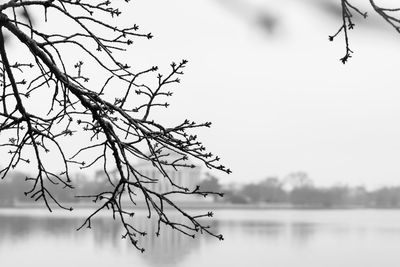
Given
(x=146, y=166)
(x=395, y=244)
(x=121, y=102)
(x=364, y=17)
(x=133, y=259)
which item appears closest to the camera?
(x=364, y=17)

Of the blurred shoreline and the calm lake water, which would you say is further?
the blurred shoreline

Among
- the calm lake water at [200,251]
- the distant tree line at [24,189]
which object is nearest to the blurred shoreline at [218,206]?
the distant tree line at [24,189]

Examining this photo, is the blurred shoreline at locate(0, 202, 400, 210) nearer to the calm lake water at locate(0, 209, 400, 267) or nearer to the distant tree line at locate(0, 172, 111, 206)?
the distant tree line at locate(0, 172, 111, 206)

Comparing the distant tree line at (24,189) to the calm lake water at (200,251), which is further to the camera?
the distant tree line at (24,189)

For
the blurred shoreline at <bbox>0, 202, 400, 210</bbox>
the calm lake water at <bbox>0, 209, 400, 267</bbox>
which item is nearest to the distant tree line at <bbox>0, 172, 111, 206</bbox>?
the blurred shoreline at <bbox>0, 202, 400, 210</bbox>

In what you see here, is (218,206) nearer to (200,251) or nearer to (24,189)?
(24,189)

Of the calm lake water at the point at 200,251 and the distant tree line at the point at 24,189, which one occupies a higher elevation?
the distant tree line at the point at 24,189

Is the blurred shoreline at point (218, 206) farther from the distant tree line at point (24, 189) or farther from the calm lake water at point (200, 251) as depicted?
the calm lake water at point (200, 251)

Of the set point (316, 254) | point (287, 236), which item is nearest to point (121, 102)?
point (316, 254)

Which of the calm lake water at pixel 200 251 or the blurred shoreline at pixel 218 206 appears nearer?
the calm lake water at pixel 200 251

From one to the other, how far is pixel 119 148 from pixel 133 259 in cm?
2326

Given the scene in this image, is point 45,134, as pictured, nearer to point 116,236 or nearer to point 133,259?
point 133,259

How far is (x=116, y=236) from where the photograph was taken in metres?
39.6

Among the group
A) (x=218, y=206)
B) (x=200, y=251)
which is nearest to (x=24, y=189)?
(x=218, y=206)
